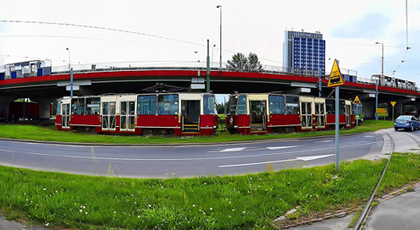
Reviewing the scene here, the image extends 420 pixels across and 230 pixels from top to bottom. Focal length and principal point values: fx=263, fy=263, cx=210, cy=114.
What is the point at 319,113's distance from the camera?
24266 millimetres

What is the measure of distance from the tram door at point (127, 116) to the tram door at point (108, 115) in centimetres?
80

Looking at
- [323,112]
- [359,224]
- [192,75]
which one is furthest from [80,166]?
[192,75]

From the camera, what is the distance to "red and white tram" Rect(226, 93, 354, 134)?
1988 centimetres

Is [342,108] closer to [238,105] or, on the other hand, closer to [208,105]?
[238,105]

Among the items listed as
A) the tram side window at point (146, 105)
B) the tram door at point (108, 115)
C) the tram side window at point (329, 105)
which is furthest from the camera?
the tram side window at point (329, 105)

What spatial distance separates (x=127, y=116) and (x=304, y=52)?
120 meters

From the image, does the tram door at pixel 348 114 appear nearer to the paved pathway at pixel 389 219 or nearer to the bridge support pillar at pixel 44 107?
the paved pathway at pixel 389 219

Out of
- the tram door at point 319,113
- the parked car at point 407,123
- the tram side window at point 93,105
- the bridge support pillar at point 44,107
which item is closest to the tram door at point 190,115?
the tram side window at point 93,105

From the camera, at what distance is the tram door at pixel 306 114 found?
22.6 m

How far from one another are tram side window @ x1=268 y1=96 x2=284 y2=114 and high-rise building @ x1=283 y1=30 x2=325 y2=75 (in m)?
104

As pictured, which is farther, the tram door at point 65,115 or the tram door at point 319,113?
the tram door at point 65,115

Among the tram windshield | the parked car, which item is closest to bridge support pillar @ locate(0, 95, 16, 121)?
the tram windshield

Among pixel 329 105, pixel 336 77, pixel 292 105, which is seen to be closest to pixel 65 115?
pixel 292 105

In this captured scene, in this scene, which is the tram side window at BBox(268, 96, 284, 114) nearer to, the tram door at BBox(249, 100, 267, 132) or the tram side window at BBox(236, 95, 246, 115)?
the tram door at BBox(249, 100, 267, 132)
